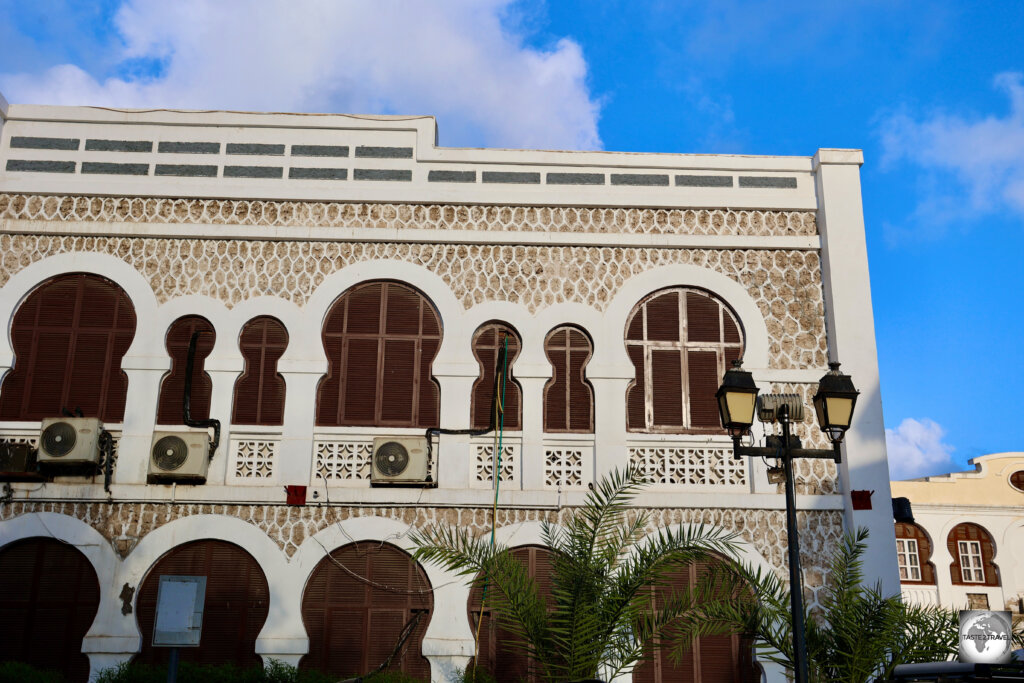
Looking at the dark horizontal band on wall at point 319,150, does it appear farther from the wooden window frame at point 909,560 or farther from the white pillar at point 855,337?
the wooden window frame at point 909,560

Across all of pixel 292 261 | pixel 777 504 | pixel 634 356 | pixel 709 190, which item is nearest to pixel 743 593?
pixel 777 504

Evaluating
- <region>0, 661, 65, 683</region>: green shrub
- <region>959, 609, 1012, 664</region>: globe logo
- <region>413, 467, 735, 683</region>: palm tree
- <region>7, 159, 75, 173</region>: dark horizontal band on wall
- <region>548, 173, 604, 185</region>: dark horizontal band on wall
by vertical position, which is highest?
<region>7, 159, 75, 173</region>: dark horizontal band on wall

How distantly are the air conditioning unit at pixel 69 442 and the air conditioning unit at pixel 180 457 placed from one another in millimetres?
739

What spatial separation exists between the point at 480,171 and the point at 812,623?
7.59 metres

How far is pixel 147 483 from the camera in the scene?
→ 539 inches

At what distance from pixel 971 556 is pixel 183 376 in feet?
73.5

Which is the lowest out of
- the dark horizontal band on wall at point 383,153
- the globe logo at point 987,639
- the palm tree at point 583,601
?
the globe logo at point 987,639

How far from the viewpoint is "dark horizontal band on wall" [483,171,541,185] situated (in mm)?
15000

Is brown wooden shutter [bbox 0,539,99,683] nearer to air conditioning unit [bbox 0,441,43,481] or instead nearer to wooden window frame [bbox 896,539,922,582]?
air conditioning unit [bbox 0,441,43,481]

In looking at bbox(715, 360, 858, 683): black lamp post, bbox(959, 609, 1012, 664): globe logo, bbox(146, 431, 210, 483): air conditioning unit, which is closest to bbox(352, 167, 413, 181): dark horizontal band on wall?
bbox(146, 431, 210, 483): air conditioning unit

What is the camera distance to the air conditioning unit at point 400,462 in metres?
13.6

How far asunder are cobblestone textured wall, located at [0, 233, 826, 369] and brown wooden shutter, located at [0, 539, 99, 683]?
3639 millimetres

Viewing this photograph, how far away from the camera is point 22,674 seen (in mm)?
12000

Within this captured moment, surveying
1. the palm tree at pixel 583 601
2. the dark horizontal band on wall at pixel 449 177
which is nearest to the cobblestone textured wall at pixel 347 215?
the dark horizontal band on wall at pixel 449 177
